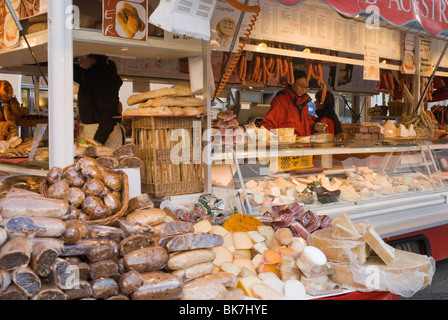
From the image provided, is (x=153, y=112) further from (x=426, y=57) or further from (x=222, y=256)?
(x=426, y=57)

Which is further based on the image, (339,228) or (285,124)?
(285,124)

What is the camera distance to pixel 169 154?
13.1 feet

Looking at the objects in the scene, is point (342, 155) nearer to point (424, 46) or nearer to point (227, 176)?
point (227, 176)

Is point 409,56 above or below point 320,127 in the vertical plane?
above

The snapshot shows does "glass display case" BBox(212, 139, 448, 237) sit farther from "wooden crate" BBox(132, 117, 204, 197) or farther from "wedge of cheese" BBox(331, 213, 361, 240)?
"wedge of cheese" BBox(331, 213, 361, 240)

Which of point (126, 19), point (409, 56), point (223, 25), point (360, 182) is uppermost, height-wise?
point (409, 56)

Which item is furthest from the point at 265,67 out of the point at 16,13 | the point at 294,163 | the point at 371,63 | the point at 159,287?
the point at 159,287

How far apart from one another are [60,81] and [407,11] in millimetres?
3050

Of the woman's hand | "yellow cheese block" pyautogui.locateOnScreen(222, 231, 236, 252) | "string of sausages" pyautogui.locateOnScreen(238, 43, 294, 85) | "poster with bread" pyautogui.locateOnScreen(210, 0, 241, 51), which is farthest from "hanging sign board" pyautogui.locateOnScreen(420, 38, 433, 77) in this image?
"yellow cheese block" pyautogui.locateOnScreen(222, 231, 236, 252)

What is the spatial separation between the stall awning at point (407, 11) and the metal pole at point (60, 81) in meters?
1.63

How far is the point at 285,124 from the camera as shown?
643 centimetres

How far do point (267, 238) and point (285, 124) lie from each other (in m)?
3.35

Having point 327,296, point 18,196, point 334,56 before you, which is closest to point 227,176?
point 327,296

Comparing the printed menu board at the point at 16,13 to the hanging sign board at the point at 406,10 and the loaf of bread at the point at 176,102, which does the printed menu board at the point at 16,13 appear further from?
the hanging sign board at the point at 406,10
